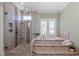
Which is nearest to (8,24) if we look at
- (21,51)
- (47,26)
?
(21,51)

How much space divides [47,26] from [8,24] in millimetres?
1054

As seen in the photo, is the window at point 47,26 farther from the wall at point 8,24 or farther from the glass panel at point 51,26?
the wall at point 8,24

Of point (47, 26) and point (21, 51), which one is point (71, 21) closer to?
point (47, 26)

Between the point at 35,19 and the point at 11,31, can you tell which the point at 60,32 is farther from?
the point at 11,31

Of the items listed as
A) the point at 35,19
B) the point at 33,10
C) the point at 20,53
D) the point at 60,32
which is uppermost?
the point at 33,10

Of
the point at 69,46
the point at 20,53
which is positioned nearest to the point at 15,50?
the point at 20,53

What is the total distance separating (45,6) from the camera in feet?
10.0

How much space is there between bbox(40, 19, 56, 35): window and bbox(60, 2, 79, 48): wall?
221mm

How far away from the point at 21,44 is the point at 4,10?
38.5 inches

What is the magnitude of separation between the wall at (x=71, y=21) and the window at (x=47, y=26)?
0.22 metres

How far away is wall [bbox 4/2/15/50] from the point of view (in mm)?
3162

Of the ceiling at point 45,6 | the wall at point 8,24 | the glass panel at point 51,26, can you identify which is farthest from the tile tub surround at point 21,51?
the ceiling at point 45,6

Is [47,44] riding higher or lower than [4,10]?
lower

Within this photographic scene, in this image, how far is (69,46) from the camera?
9.62 ft
